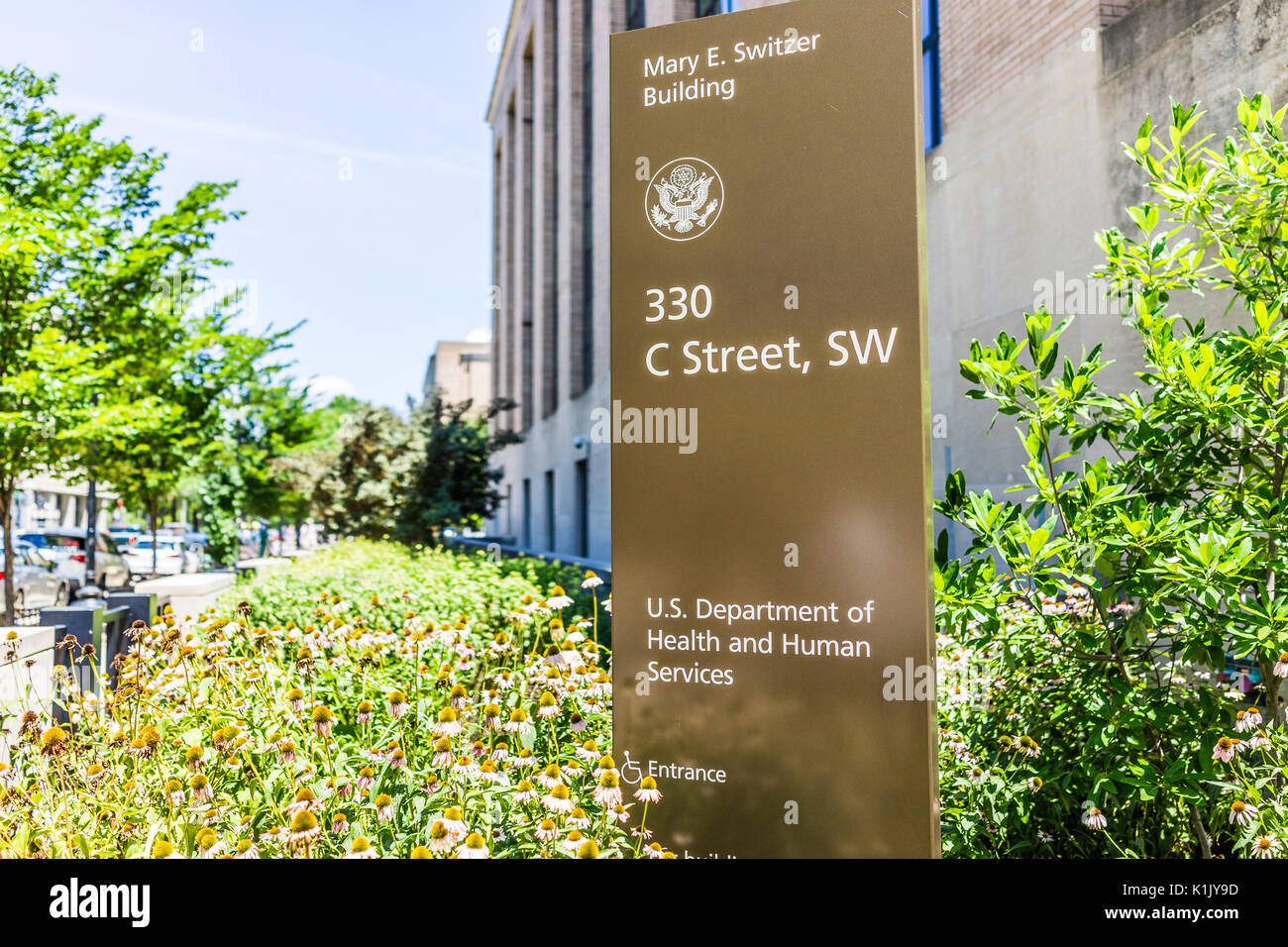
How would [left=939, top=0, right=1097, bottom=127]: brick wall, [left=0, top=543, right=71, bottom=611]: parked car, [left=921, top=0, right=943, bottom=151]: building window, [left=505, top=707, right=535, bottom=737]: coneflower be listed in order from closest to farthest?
[left=505, top=707, right=535, bottom=737]: coneflower < [left=939, top=0, right=1097, bottom=127]: brick wall < [left=921, top=0, right=943, bottom=151]: building window < [left=0, top=543, right=71, bottom=611]: parked car

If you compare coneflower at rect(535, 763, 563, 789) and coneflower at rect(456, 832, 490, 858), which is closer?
coneflower at rect(456, 832, 490, 858)

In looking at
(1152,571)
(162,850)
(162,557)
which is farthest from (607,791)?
(162,557)

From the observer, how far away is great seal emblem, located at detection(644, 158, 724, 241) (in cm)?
353

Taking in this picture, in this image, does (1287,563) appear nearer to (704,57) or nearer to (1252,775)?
(1252,775)

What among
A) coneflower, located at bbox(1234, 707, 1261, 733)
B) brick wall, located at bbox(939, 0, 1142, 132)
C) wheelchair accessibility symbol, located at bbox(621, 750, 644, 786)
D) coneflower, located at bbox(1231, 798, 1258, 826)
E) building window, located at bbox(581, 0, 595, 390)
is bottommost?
coneflower, located at bbox(1231, 798, 1258, 826)

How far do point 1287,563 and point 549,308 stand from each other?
2684 centimetres

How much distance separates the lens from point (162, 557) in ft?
110

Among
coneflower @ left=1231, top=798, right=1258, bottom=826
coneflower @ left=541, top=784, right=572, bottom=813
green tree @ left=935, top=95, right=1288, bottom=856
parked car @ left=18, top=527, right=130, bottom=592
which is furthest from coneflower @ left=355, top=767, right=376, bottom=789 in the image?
parked car @ left=18, top=527, right=130, bottom=592

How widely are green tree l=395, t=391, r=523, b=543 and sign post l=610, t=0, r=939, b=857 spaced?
55.2 ft

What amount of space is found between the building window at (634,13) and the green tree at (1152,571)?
65.6ft

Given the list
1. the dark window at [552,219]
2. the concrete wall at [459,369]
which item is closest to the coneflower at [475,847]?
the dark window at [552,219]

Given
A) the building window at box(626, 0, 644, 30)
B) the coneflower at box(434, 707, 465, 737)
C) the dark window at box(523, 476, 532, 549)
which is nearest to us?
the coneflower at box(434, 707, 465, 737)

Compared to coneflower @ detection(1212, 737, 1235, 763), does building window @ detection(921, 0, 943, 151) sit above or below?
above

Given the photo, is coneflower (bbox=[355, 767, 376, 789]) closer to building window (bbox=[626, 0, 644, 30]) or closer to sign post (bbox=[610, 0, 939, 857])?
sign post (bbox=[610, 0, 939, 857])
